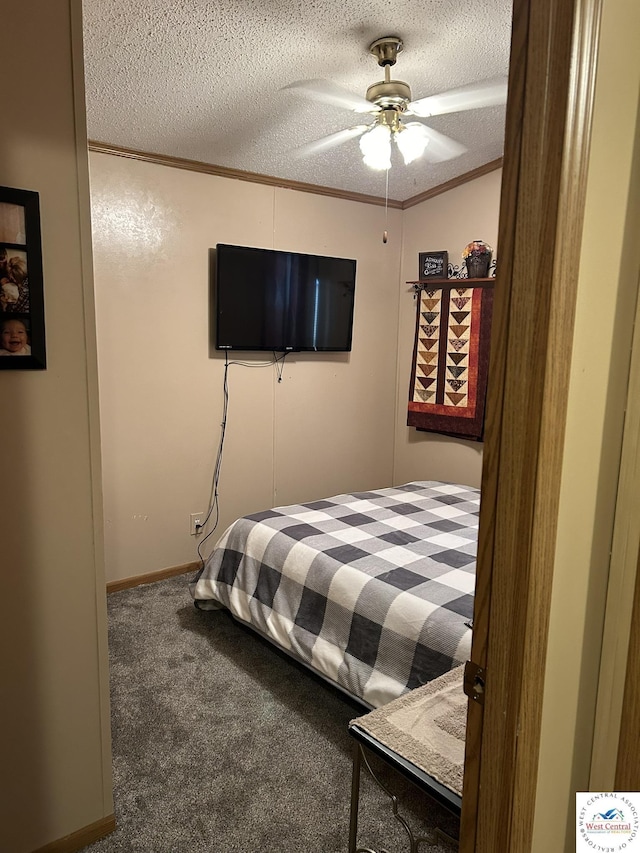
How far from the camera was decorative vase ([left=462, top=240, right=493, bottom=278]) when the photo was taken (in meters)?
3.97

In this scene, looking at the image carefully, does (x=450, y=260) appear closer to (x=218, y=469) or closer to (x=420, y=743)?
(x=218, y=469)

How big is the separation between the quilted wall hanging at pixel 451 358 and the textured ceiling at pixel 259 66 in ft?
3.28

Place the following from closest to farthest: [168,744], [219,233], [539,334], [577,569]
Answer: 1. [539,334]
2. [577,569]
3. [168,744]
4. [219,233]

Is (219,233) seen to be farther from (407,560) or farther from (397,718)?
(397,718)

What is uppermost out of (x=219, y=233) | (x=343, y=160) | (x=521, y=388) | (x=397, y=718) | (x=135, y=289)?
(x=343, y=160)

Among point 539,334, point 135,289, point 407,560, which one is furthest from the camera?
point 135,289

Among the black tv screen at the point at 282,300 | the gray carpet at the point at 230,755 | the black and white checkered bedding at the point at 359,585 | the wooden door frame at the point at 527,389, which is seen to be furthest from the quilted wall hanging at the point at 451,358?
the wooden door frame at the point at 527,389

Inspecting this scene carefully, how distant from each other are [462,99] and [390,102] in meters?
0.37

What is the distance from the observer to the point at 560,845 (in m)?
0.99

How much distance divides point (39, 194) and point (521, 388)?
137cm

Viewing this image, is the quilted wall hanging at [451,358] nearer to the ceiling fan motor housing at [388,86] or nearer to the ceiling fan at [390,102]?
the ceiling fan at [390,102]

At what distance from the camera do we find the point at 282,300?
12.9 ft

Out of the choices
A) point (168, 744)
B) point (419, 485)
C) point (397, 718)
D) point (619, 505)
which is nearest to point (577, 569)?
point (619, 505)

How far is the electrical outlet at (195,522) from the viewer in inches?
151
